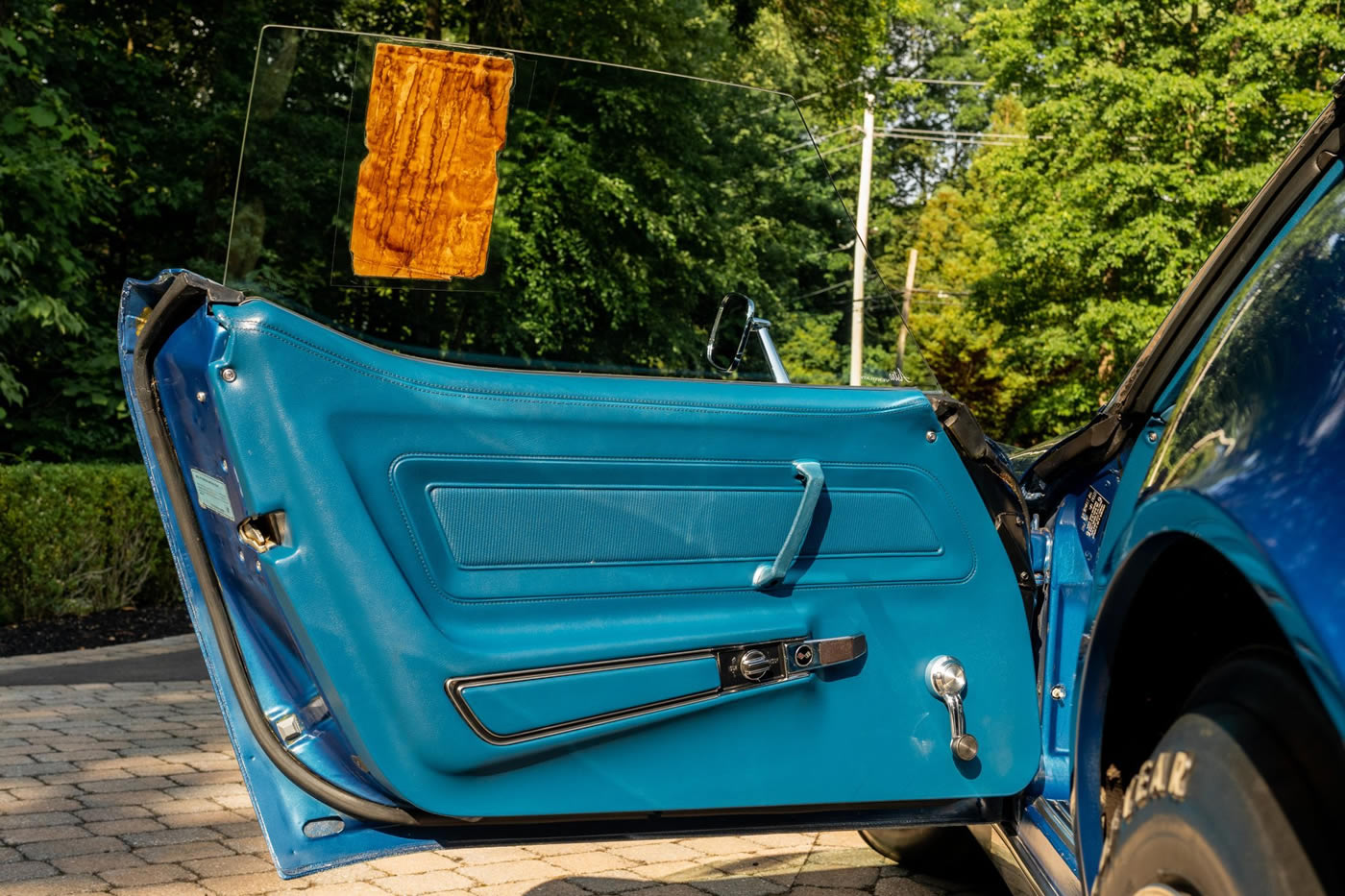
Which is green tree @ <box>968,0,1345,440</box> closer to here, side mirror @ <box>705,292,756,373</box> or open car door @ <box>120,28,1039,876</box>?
side mirror @ <box>705,292,756,373</box>

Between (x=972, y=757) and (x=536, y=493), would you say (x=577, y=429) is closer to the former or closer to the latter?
(x=536, y=493)

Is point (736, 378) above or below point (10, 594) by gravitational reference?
above

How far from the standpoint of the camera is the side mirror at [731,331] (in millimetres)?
2826

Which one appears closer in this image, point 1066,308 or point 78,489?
point 78,489

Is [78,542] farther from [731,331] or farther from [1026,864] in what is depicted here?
[1026,864]

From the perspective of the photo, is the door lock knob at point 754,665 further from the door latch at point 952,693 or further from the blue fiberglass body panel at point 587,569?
the door latch at point 952,693

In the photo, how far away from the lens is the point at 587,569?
7.78 feet

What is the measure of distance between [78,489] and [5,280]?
1659 mm

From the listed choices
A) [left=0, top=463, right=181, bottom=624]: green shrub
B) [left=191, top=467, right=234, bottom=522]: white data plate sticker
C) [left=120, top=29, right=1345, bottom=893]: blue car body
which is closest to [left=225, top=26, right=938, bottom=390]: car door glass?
[left=120, top=29, right=1345, bottom=893]: blue car body

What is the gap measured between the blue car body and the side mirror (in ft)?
0.94

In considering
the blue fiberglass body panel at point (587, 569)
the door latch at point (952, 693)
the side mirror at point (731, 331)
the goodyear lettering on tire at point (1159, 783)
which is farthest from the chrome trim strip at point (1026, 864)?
the side mirror at point (731, 331)

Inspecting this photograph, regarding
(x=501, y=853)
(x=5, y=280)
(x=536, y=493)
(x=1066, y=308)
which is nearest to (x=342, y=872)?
(x=501, y=853)

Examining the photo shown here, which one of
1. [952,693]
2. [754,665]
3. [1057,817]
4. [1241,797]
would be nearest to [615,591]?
[754,665]

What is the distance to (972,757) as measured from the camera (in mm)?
2600
